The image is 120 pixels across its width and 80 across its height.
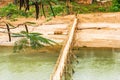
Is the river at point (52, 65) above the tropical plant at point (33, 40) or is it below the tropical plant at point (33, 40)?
below

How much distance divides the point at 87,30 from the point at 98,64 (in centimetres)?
742

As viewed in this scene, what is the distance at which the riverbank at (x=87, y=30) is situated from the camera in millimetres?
18703

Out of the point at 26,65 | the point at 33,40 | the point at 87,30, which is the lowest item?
the point at 87,30

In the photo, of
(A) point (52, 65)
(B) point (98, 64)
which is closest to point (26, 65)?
(A) point (52, 65)

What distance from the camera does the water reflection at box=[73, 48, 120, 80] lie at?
12.2 metres

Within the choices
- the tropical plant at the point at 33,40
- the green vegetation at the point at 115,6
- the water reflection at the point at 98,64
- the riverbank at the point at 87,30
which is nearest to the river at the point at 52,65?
the water reflection at the point at 98,64

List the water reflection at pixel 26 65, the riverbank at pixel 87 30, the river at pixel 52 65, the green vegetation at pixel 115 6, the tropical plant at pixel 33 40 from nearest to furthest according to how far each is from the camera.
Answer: the tropical plant at pixel 33 40
the river at pixel 52 65
the water reflection at pixel 26 65
the riverbank at pixel 87 30
the green vegetation at pixel 115 6

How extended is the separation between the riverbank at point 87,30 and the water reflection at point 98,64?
127 centimetres

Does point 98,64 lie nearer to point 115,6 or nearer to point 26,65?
point 26,65

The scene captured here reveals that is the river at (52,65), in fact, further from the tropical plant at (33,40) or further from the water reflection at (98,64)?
the tropical plant at (33,40)

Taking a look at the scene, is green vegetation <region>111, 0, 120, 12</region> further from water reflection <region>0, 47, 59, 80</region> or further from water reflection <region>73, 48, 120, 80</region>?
water reflection <region>0, 47, 59, 80</region>

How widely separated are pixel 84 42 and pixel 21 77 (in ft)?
22.1

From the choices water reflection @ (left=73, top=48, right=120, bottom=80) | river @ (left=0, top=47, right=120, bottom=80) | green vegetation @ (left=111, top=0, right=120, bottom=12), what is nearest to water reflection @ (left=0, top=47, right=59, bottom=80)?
river @ (left=0, top=47, right=120, bottom=80)

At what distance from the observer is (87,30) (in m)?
21.2
